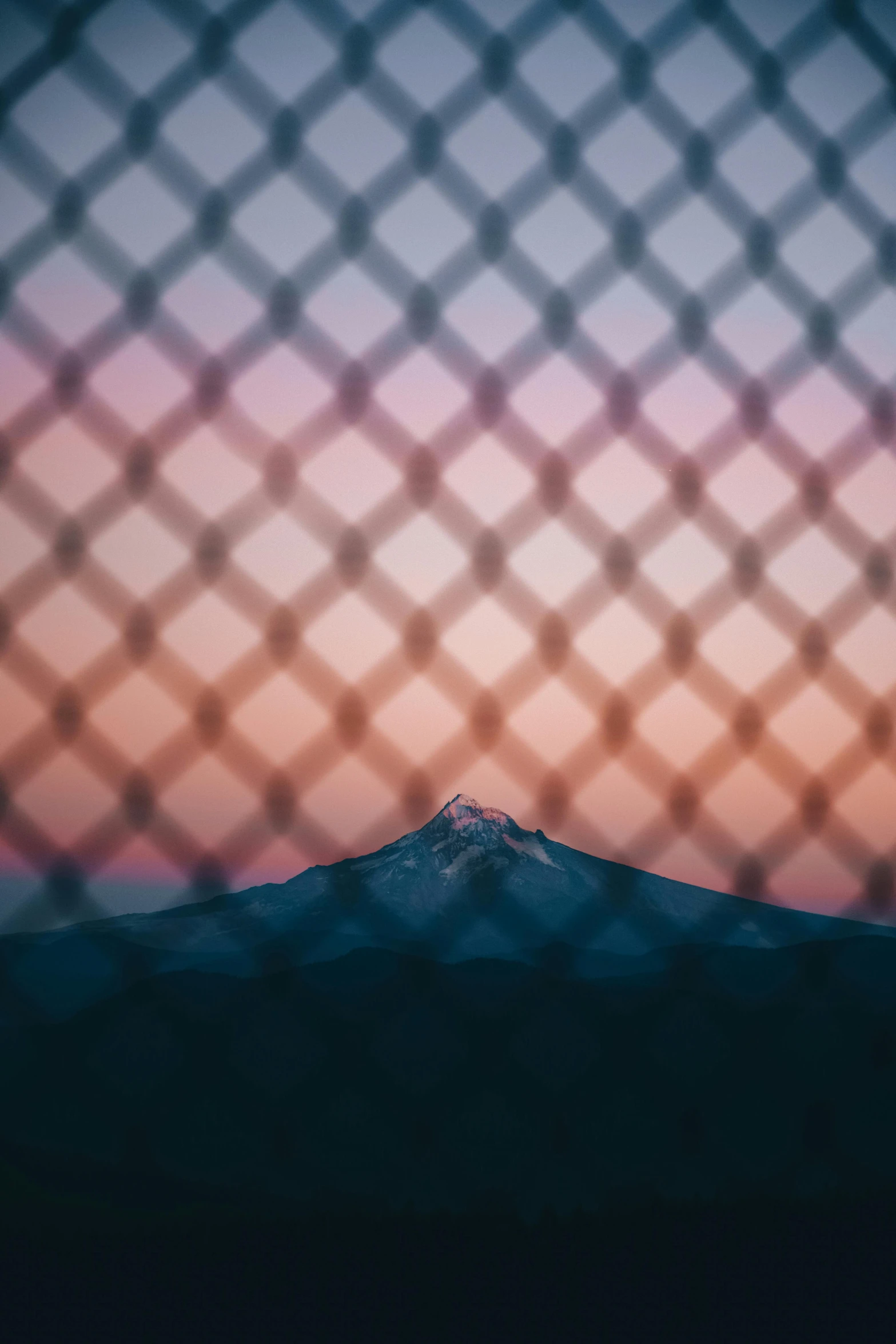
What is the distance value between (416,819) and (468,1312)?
947mm

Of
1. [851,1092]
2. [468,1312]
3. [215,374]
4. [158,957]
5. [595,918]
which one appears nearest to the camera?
[215,374]

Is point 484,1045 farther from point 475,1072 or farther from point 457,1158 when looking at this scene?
point 457,1158

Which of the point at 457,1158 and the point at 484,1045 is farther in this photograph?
the point at 457,1158

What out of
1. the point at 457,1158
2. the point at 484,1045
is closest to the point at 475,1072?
the point at 484,1045

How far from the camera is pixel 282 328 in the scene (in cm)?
178

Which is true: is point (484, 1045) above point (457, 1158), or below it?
above

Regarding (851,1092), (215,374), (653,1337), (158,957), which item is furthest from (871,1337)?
(215,374)

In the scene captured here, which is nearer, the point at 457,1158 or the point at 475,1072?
the point at 475,1072

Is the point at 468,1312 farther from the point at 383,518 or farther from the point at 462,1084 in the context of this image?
the point at 383,518

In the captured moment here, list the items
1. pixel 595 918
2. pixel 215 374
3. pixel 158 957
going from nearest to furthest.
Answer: pixel 215 374 < pixel 595 918 < pixel 158 957

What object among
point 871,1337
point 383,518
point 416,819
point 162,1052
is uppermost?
point 162,1052

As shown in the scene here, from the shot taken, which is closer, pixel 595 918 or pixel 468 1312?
pixel 468 1312

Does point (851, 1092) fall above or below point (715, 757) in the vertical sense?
below

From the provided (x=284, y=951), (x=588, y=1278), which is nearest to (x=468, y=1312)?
(x=588, y=1278)
